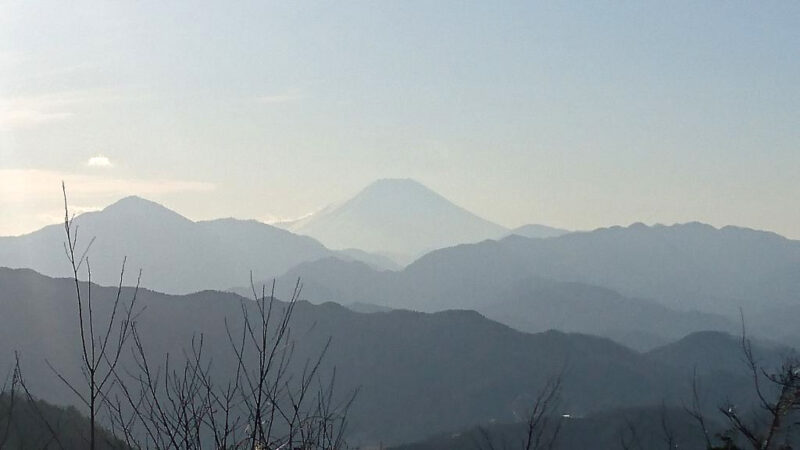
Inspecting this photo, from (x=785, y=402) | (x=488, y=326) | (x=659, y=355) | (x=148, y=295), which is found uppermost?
(x=785, y=402)

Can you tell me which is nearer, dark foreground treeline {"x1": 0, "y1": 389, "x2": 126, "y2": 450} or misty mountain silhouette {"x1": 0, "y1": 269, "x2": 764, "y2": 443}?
dark foreground treeline {"x1": 0, "y1": 389, "x2": 126, "y2": 450}

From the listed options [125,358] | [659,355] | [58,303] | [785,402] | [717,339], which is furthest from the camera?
[717,339]

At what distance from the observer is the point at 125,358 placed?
111 m

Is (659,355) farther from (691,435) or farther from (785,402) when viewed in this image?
(785,402)

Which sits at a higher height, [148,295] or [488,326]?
[148,295]

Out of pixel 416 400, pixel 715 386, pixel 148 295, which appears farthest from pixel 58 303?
pixel 715 386

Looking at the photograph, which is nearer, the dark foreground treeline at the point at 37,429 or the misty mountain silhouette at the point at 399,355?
the dark foreground treeline at the point at 37,429

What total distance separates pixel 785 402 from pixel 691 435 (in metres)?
70.0

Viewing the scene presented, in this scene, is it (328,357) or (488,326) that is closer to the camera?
(328,357)

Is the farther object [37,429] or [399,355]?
[399,355]

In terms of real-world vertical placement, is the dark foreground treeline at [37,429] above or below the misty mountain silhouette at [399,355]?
above

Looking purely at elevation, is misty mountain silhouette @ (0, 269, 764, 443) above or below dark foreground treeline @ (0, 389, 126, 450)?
below

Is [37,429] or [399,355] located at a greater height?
[37,429]

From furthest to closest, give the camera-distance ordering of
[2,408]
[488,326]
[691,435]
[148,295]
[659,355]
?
[659,355] < [488,326] < [148,295] < [691,435] < [2,408]
